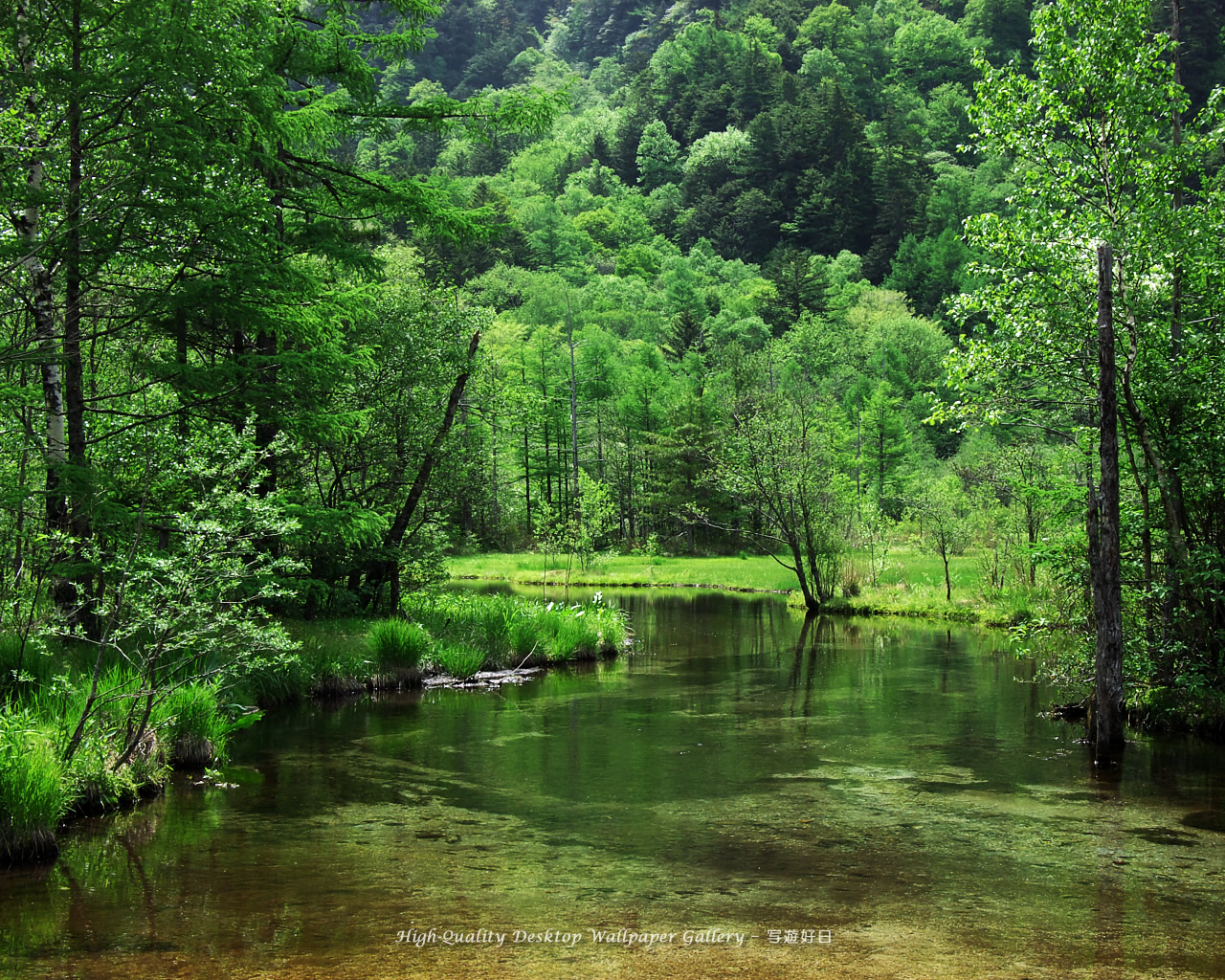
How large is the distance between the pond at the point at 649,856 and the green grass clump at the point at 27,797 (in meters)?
0.29

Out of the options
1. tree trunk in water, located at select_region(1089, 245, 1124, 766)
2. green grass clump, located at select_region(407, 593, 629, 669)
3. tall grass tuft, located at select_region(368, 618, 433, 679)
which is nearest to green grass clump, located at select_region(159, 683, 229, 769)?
tall grass tuft, located at select_region(368, 618, 433, 679)

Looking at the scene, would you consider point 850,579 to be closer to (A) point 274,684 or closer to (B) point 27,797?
(A) point 274,684

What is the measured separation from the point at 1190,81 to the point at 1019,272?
9544cm

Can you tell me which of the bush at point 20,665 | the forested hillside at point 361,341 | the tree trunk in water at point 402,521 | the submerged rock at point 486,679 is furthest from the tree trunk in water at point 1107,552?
the tree trunk in water at point 402,521

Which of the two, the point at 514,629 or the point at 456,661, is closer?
the point at 456,661

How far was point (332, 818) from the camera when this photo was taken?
9.28 meters

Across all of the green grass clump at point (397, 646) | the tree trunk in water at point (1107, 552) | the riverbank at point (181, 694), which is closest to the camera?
the riverbank at point (181, 694)

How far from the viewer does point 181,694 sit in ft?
35.1

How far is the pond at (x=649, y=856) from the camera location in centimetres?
609

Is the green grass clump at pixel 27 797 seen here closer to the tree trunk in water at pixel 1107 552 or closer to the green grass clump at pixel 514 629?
the green grass clump at pixel 514 629

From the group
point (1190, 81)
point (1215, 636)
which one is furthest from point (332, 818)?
point (1190, 81)

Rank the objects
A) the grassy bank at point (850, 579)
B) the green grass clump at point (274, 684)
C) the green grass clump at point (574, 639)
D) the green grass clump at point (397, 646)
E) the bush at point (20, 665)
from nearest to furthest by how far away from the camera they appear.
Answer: the bush at point (20, 665)
the green grass clump at point (274, 684)
the green grass clump at point (397, 646)
the green grass clump at point (574, 639)
the grassy bank at point (850, 579)

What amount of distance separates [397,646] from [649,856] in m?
9.81

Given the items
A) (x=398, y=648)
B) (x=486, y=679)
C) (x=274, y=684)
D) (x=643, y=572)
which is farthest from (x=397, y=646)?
(x=643, y=572)
